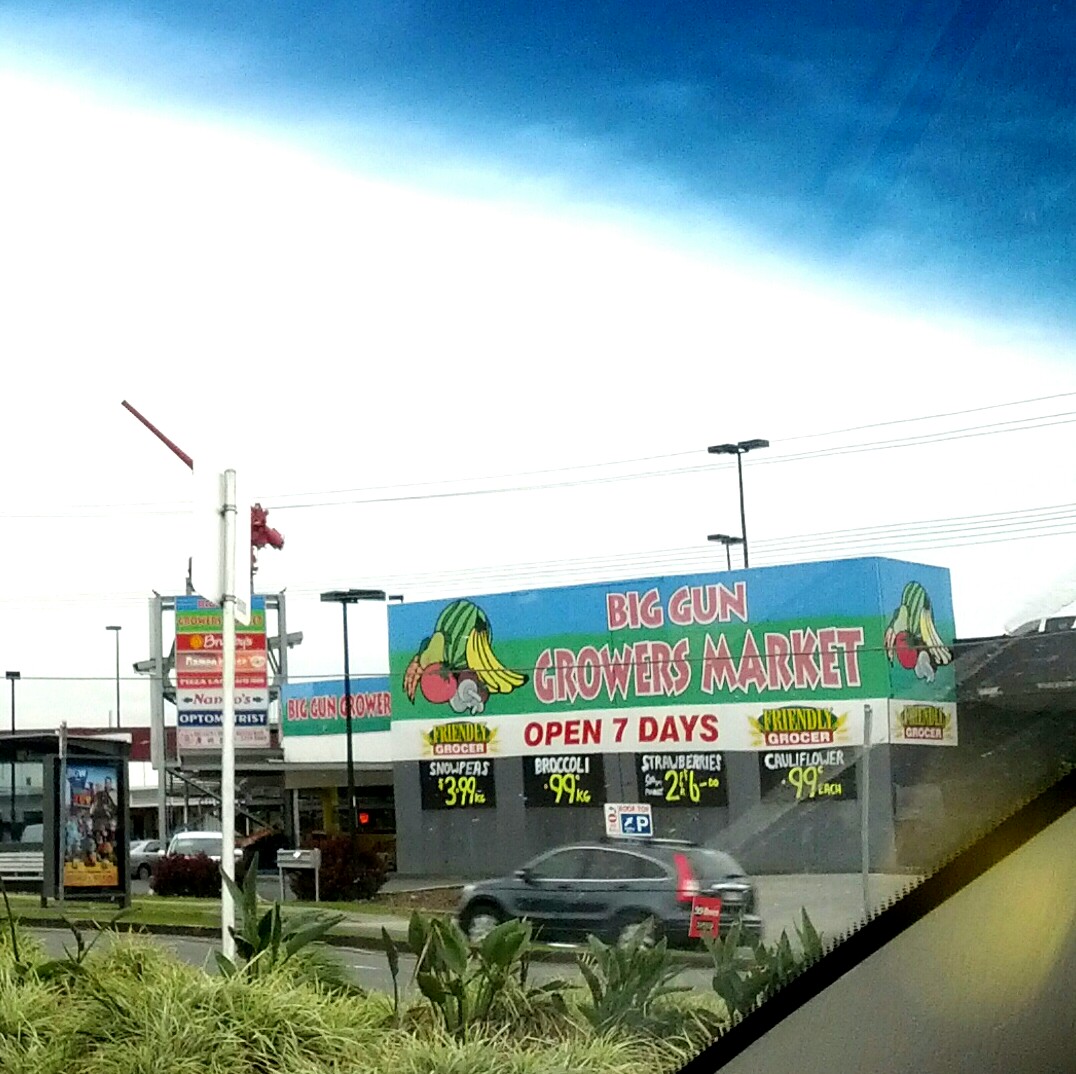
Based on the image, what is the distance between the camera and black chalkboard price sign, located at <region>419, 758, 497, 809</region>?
4730 millimetres

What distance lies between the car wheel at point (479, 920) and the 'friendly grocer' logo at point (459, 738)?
1.66 feet

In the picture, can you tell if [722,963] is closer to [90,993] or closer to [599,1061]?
[599,1061]

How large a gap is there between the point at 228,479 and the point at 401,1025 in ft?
6.27

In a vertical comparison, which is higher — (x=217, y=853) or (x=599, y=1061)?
(x=217, y=853)

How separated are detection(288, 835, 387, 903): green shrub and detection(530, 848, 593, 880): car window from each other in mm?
513

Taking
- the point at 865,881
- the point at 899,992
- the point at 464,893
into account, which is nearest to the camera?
the point at 899,992

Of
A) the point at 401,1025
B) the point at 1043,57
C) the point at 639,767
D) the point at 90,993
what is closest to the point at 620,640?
the point at 639,767

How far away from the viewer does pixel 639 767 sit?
184 inches

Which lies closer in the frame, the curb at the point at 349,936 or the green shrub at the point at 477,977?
the curb at the point at 349,936

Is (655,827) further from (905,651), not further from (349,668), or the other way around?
(349,668)

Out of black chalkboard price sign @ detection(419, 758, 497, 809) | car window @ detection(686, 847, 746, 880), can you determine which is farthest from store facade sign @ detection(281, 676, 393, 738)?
car window @ detection(686, 847, 746, 880)

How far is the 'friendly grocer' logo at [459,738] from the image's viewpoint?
470 cm

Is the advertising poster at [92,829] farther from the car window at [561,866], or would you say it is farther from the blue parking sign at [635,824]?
the blue parking sign at [635,824]

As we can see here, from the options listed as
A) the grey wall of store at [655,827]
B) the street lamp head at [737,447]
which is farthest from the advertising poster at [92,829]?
the street lamp head at [737,447]
